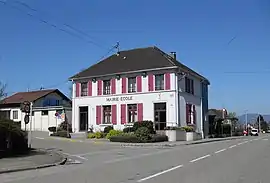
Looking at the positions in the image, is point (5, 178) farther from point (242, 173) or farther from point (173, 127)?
point (173, 127)

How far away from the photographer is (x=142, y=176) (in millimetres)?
12727

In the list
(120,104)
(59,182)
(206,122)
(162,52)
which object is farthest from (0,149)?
(206,122)

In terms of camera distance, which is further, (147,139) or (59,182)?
(147,139)

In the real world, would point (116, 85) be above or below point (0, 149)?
above

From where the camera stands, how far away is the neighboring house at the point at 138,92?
41875 millimetres

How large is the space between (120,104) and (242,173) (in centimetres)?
3168

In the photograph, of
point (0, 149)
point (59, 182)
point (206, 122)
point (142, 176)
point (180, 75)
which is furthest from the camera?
point (206, 122)

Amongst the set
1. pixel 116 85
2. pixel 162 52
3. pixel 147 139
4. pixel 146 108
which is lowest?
pixel 147 139

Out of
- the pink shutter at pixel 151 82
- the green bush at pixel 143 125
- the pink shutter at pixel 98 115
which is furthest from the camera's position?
the pink shutter at pixel 98 115

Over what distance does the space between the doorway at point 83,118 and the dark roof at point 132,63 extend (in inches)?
158

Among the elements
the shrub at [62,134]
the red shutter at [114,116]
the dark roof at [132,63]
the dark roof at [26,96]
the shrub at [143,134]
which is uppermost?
the dark roof at [132,63]

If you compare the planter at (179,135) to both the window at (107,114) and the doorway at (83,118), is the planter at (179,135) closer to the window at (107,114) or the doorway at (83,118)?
the window at (107,114)

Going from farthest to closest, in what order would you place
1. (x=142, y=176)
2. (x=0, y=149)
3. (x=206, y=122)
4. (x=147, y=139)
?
(x=206, y=122) < (x=147, y=139) < (x=0, y=149) < (x=142, y=176)

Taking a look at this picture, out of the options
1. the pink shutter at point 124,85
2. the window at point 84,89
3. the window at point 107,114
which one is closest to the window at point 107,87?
→ the window at point 107,114
